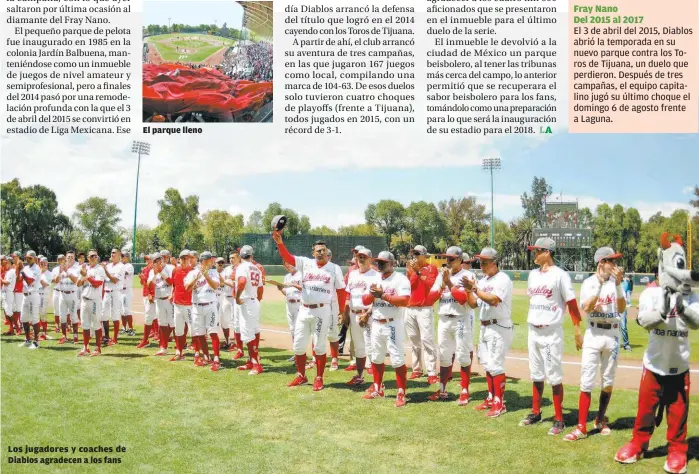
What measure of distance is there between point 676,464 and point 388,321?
11.9 ft

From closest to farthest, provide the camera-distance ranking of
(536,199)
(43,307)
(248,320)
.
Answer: (248,320), (43,307), (536,199)

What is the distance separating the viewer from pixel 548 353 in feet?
19.6

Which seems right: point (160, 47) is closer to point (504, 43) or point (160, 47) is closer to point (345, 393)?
point (504, 43)

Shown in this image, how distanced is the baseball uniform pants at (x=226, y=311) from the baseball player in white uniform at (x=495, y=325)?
6.56 metres

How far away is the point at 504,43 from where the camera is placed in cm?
975

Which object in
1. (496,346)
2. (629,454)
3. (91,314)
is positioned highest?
(496,346)

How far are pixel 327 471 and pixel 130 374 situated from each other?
5.57 meters

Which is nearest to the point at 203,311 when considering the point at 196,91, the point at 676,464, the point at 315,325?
the point at 315,325

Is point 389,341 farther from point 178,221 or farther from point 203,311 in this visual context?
point 178,221

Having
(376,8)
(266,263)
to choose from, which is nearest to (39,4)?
(376,8)

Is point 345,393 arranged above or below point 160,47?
below

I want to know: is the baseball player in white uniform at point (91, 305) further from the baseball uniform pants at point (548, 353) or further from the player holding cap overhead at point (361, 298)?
the baseball uniform pants at point (548, 353)

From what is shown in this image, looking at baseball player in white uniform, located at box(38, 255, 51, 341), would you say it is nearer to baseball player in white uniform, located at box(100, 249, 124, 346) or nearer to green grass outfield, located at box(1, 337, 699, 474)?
baseball player in white uniform, located at box(100, 249, 124, 346)

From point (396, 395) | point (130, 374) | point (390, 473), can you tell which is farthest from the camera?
point (130, 374)
